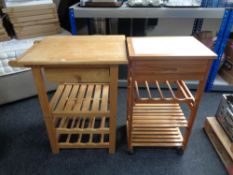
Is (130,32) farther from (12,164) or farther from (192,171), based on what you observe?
(12,164)

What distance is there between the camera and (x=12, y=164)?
118cm

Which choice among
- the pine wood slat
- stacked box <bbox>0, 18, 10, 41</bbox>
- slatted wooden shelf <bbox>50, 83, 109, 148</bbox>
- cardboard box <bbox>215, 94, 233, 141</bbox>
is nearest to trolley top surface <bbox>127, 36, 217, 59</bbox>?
slatted wooden shelf <bbox>50, 83, 109, 148</bbox>

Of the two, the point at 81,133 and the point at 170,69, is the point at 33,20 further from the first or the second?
the point at 170,69

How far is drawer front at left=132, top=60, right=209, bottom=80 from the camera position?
863mm

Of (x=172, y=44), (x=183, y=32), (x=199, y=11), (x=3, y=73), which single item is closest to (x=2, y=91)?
(x=3, y=73)

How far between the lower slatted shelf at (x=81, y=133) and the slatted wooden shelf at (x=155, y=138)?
204 millimetres

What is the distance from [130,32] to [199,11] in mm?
718

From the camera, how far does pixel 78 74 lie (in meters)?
0.91

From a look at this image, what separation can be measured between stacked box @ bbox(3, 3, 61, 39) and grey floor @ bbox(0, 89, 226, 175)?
2.90 ft

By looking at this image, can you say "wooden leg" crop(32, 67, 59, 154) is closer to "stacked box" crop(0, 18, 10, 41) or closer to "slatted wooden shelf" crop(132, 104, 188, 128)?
"slatted wooden shelf" crop(132, 104, 188, 128)

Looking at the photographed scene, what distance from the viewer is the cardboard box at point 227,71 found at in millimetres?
1797

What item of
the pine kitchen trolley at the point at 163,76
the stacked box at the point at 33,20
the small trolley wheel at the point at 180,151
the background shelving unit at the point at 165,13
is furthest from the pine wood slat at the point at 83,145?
the stacked box at the point at 33,20

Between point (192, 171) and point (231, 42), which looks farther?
point (231, 42)

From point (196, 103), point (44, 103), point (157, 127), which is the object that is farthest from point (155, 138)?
point (44, 103)
